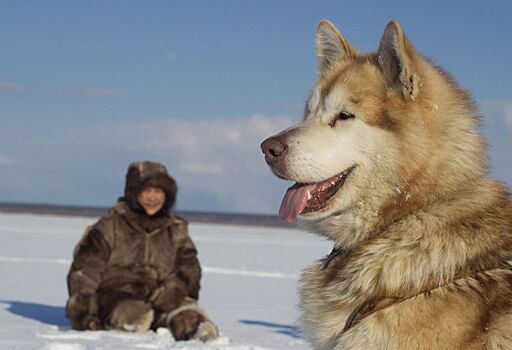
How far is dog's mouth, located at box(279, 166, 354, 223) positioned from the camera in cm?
328

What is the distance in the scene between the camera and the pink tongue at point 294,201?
10.9 ft

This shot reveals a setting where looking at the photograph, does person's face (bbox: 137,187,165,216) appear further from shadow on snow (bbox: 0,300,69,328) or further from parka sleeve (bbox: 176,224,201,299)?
shadow on snow (bbox: 0,300,69,328)

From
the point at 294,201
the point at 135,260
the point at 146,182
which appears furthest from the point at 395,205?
the point at 135,260

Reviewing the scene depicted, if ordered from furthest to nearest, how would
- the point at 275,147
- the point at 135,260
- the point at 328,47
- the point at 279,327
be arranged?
the point at 279,327 < the point at 135,260 < the point at 328,47 < the point at 275,147

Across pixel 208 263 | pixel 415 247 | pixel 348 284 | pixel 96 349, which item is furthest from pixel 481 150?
pixel 208 263

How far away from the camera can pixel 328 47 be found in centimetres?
380

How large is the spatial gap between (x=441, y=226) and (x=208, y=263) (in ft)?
43.0

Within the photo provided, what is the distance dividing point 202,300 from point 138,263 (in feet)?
9.85

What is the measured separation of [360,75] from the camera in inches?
132

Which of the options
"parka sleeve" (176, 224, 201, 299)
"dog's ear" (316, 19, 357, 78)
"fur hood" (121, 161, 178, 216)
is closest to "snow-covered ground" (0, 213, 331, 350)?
"parka sleeve" (176, 224, 201, 299)

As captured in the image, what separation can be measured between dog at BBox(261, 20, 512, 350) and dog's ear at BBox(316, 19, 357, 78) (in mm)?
259

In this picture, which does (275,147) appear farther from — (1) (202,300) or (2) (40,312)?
(1) (202,300)

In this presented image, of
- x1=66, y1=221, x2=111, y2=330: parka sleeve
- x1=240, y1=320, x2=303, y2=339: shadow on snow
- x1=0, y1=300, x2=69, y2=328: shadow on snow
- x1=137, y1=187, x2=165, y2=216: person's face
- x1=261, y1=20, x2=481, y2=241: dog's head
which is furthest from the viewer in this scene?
x1=0, y1=300, x2=69, y2=328: shadow on snow

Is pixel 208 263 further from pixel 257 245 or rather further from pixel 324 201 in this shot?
pixel 324 201
